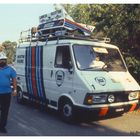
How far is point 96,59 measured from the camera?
27.6 ft

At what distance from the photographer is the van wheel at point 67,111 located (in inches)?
311

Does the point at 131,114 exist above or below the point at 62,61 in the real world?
below

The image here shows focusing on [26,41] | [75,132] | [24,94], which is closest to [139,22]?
[26,41]

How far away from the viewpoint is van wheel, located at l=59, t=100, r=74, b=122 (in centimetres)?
789

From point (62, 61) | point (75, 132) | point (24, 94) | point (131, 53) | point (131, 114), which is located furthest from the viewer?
point (131, 53)

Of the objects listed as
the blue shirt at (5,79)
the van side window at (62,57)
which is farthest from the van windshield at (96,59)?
the blue shirt at (5,79)

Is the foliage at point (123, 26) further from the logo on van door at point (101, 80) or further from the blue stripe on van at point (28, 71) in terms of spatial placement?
the logo on van door at point (101, 80)

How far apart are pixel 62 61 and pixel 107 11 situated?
16.0 feet

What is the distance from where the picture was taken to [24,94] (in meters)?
10.6

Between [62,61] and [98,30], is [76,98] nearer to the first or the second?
[62,61]

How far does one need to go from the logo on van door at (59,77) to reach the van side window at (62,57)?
0.19 meters

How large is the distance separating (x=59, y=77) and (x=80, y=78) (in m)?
1.03

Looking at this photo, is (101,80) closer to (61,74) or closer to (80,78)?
(80,78)

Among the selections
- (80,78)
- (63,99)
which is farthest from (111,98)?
(63,99)
